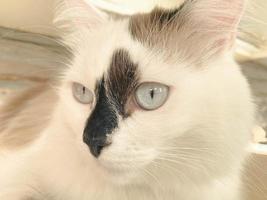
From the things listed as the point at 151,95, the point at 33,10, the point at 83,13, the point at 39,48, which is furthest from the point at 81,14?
the point at 33,10

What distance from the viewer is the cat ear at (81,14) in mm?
883

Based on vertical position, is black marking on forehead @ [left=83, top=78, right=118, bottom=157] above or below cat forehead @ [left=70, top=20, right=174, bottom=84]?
below

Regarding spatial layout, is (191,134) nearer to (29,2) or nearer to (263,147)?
(263,147)

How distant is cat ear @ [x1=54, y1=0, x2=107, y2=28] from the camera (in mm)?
883

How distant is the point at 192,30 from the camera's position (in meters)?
0.79

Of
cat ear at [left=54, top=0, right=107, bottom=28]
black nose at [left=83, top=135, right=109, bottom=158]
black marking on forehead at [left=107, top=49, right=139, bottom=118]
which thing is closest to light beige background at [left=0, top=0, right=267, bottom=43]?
cat ear at [left=54, top=0, right=107, bottom=28]

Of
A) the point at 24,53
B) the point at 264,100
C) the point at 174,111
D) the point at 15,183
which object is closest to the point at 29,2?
the point at 24,53

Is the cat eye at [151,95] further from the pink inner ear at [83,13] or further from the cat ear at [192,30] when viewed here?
the pink inner ear at [83,13]

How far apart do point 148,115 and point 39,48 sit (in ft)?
3.75

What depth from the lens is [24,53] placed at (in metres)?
1.86

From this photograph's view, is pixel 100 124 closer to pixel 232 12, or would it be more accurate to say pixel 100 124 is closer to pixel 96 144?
pixel 96 144

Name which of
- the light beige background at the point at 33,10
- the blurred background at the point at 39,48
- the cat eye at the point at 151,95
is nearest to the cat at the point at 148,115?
the cat eye at the point at 151,95

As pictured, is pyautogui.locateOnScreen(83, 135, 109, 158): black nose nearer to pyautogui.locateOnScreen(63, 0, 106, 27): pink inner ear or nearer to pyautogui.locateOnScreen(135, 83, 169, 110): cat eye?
A: pyautogui.locateOnScreen(135, 83, 169, 110): cat eye

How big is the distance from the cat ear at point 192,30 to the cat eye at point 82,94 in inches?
5.4
